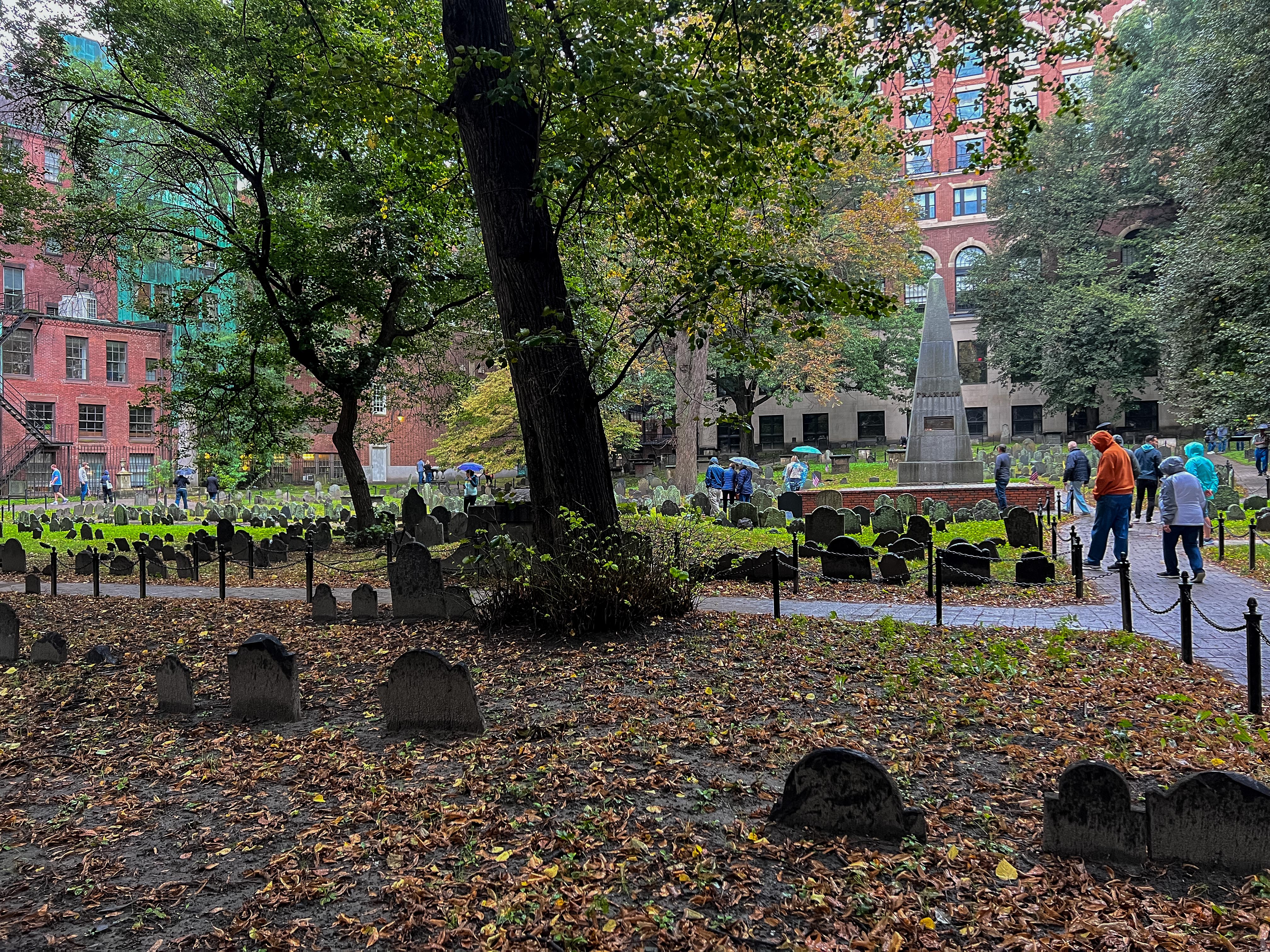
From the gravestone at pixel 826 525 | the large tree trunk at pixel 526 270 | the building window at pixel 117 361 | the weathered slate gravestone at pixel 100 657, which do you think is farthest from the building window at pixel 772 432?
the weathered slate gravestone at pixel 100 657

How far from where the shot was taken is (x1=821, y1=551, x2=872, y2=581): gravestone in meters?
11.7

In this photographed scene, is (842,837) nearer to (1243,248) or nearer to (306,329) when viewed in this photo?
(306,329)

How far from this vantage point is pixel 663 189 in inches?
331

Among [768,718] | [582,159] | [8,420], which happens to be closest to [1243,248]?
[582,159]

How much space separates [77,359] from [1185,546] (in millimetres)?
45044

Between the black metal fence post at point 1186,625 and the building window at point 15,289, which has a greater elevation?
the building window at point 15,289

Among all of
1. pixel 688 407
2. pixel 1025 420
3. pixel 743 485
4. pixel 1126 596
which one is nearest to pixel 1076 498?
pixel 743 485

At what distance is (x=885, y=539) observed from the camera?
13.3m

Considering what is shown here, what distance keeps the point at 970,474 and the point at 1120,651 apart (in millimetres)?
16909

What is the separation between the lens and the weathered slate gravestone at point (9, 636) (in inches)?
316

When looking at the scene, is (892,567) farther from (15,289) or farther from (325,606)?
(15,289)

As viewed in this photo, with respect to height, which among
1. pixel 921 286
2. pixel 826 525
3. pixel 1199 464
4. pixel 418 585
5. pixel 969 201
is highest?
pixel 969 201

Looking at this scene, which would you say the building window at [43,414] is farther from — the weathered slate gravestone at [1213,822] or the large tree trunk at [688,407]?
the weathered slate gravestone at [1213,822]

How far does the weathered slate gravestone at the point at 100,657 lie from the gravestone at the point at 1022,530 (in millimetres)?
12855
